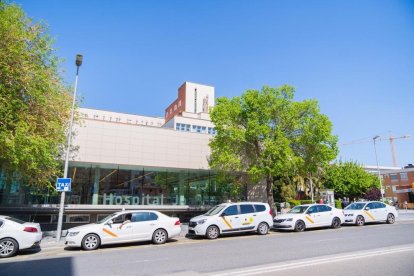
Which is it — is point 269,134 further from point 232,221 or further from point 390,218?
point 390,218

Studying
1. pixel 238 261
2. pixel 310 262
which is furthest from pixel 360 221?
pixel 238 261

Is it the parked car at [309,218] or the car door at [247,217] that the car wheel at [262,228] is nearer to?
the car door at [247,217]

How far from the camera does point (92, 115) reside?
224ft

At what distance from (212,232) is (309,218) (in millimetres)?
6356

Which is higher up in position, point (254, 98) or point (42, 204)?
point (254, 98)

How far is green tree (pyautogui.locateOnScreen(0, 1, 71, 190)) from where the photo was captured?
13.6 metres

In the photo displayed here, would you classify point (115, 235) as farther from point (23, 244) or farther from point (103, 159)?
point (103, 159)

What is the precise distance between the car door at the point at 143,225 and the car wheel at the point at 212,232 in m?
2.88

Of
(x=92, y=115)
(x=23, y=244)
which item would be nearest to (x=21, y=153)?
(x=23, y=244)

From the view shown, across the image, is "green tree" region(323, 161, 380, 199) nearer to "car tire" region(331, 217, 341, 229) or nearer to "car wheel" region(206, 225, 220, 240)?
"car tire" region(331, 217, 341, 229)

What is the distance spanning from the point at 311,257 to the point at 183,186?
1605 centimetres

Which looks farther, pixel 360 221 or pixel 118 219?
pixel 360 221

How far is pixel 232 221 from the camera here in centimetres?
1595

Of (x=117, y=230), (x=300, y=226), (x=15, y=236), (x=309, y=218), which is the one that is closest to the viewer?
(x=15, y=236)
